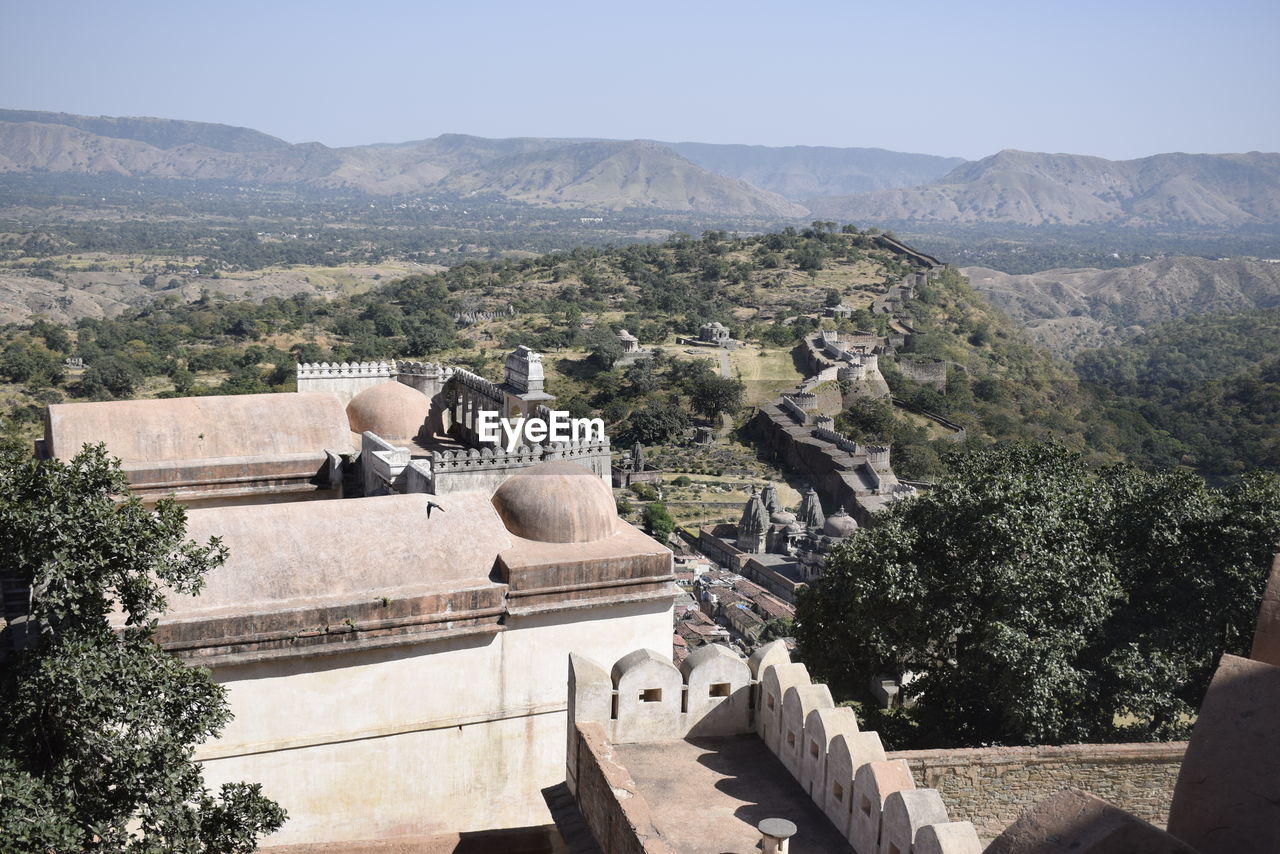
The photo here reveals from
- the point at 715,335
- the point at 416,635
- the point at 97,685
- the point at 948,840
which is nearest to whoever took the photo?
the point at 948,840

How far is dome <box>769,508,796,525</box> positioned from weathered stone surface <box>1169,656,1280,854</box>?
169 feet

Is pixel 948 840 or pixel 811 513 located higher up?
pixel 948 840

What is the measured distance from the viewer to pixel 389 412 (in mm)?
22750

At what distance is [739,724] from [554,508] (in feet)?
20.9

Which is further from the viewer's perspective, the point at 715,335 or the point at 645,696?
the point at 715,335

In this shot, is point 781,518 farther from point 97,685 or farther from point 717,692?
point 97,685

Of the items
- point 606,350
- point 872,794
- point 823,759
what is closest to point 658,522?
point 606,350

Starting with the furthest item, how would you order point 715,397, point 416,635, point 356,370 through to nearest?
point 715,397, point 356,370, point 416,635

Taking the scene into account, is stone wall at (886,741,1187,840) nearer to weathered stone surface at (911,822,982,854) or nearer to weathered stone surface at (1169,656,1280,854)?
weathered stone surface at (911,822,982,854)

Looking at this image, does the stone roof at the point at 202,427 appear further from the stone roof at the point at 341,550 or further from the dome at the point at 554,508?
the dome at the point at 554,508

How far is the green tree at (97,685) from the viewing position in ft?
29.8

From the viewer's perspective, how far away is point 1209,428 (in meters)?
84.6

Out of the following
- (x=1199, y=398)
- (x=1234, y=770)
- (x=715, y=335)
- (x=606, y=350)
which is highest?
(x=1234, y=770)

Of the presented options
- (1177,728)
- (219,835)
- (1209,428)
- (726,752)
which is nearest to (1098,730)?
(1177,728)
